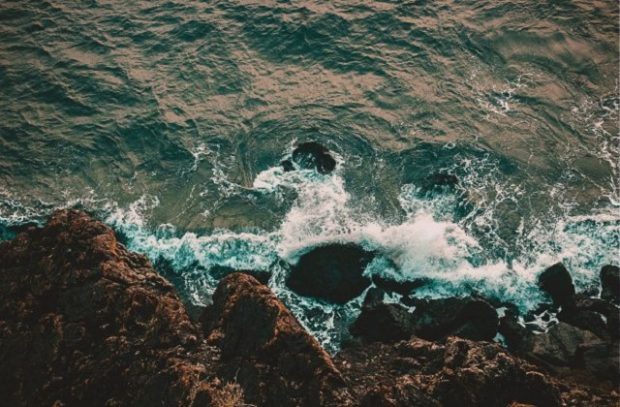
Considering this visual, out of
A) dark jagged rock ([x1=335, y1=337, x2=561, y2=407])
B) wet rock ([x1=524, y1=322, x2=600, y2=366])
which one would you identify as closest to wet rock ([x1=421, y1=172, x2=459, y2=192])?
wet rock ([x1=524, y1=322, x2=600, y2=366])

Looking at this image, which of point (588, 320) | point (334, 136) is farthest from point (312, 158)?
point (588, 320)

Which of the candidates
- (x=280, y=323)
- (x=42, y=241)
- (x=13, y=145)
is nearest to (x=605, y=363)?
(x=280, y=323)

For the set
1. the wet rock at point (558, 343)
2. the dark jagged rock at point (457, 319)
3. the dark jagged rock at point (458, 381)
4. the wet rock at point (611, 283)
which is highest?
the dark jagged rock at point (458, 381)

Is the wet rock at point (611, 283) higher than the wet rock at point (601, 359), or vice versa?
the wet rock at point (611, 283)

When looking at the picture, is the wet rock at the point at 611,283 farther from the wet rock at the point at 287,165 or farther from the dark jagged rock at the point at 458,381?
the wet rock at the point at 287,165

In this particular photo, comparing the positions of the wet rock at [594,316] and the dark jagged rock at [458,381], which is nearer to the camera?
the dark jagged rock at [458,381]

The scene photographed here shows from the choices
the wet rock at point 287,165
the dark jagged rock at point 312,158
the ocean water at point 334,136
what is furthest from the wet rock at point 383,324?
the wet rock at point 287,165

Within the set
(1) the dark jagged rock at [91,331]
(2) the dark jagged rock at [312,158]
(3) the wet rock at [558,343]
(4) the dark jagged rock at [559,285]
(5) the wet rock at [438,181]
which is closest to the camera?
(1) the dark jagged rock at [91,331]
